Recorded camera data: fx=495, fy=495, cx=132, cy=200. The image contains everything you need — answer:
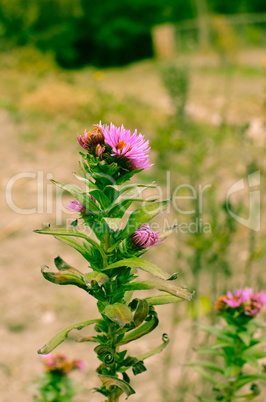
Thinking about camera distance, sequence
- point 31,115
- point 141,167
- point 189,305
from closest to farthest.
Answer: point 141,167, point 189,305, point 31,115

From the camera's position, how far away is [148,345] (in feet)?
10.5

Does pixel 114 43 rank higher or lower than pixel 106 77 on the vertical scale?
higher

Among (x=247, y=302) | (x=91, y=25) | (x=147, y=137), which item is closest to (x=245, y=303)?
(x=247, y=302)

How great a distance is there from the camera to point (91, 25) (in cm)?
1792

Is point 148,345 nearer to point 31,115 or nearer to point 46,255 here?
point 46,255

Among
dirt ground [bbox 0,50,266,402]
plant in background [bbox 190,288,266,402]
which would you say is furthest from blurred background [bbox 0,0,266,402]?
plant in background [bbox 190,288,266,402]

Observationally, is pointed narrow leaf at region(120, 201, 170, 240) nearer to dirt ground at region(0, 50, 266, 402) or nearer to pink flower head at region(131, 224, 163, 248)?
pink flower head at region(131, 224, 163, 248)

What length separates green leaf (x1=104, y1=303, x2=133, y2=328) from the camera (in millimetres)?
1011

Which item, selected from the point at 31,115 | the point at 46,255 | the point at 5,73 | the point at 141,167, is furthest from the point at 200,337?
the point at 5,73

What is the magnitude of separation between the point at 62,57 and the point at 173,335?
15248 millimetres

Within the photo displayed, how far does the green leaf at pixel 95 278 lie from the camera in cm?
104

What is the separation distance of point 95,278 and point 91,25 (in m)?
18.1

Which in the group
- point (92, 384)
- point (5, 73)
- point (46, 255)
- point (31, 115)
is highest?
point (5, 73)

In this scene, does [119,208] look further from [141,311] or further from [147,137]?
[147,137]
